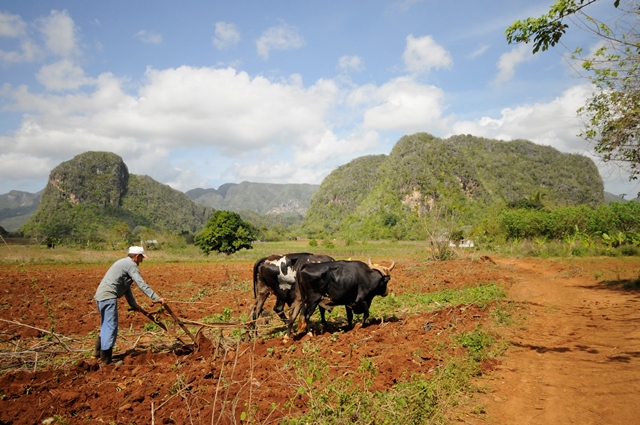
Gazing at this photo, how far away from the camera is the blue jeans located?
642 centimetres

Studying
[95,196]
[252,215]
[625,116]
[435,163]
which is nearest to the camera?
[625,116]

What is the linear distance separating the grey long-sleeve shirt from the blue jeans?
0.12m

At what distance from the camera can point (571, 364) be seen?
6.47 meters

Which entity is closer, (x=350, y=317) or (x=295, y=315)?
(x=295, y=315)

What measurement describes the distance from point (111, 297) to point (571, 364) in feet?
27.0

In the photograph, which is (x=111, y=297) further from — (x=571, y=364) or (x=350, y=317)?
(x=571, y=364)

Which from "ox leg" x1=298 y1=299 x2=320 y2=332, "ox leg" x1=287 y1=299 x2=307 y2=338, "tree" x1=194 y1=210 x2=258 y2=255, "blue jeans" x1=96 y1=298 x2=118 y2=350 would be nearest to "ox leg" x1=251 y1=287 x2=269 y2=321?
"ox leg" x1=287 y1=299 x2=307 y2=338

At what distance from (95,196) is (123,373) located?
124087 mm

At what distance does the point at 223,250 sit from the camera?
43125 millimetres

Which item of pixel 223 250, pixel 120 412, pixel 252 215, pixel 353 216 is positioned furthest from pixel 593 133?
pixel 252 215

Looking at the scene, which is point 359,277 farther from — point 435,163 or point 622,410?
point 435,163

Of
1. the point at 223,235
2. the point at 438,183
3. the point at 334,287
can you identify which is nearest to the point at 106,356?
the point at 334,287

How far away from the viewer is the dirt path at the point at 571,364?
4.91 metres

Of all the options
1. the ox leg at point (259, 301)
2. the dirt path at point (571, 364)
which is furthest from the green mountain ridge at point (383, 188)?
the ox leg at point (259, 301)
